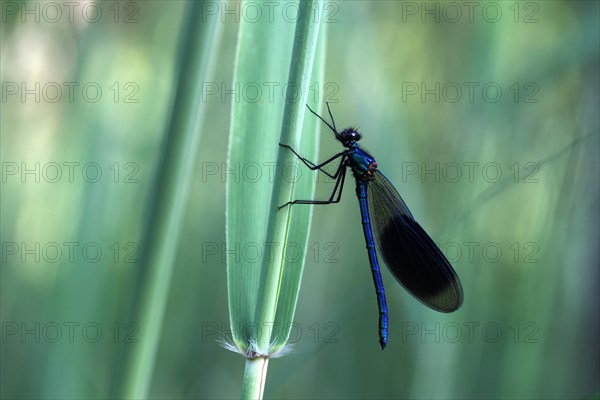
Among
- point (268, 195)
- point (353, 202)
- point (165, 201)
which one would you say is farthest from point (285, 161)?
point (353, 202)

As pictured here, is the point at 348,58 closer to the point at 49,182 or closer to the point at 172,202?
the point at 49,182

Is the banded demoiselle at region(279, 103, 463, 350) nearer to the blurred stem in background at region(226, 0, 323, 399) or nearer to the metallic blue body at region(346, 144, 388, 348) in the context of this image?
the metallic blue body at region(346, 144, 388, 348)

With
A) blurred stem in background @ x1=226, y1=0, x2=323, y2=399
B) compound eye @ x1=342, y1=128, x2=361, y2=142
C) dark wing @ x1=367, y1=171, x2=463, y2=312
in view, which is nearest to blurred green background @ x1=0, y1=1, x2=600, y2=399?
dark wing @ x1=367, y1=171, x2=463, y2=312

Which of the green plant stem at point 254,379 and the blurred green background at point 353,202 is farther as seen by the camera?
the blurred green background at point 353,202

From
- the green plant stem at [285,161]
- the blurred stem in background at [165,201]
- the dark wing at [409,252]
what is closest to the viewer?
the green plant stem at [285,161]

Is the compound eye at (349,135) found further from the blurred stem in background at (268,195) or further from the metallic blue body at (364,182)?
the blurred stem in background at (268,195)

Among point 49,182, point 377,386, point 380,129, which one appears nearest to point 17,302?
point 49,182

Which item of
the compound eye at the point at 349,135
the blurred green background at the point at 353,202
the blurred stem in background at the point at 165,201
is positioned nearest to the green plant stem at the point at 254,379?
the blurred stem in background at the point at 165,201
